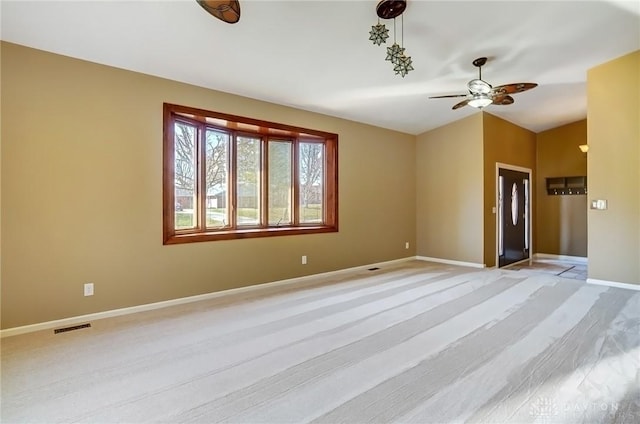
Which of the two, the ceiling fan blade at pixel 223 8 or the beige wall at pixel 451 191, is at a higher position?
the ceiling fan blade at pixel 223 8

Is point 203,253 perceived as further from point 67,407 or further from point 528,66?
point 528,66

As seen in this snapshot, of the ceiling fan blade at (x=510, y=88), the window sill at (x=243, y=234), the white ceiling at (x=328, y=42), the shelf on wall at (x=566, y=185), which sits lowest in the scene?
the window sill at (x=243, y=234)

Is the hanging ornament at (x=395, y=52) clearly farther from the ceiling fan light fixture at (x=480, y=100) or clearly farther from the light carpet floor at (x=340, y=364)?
the light carpet floor at (x=340, y=364)

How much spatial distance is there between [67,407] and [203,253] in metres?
2.22

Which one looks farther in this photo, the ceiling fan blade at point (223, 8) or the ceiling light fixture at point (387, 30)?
the ceiling light fixture at point (387, 30)

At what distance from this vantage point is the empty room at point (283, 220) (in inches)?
84.0

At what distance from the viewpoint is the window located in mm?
4012

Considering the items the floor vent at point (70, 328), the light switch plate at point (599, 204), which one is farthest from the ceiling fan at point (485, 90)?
the floor vent at point (70, 328)

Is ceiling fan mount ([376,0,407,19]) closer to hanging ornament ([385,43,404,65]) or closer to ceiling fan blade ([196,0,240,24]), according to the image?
Answer: hanging ornament ([385,43,404,65])

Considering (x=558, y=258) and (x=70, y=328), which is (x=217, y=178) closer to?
(x=70, y=328)

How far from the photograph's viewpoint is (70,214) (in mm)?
3193

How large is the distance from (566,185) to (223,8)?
785 centimetres

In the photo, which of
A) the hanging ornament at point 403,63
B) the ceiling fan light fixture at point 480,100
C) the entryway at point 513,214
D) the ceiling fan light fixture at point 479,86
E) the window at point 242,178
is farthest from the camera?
the entryway at point 513,214

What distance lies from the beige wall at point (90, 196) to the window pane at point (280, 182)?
0.60 meters
